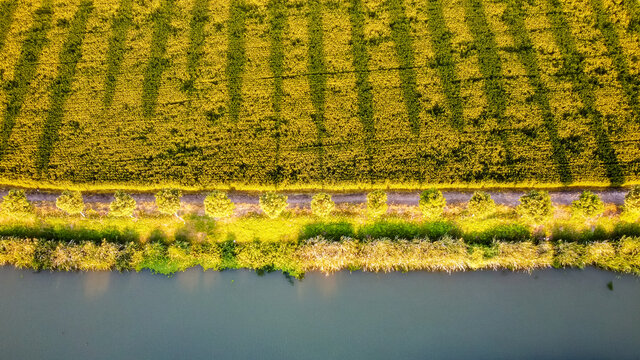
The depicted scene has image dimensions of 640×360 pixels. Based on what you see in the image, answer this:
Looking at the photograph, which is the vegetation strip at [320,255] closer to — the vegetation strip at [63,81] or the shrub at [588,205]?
the shrub at [588,205]

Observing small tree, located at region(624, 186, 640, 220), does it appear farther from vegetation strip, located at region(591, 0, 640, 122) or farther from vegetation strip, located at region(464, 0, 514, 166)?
vegetation strip, located at region(464, 0, 514, 166)

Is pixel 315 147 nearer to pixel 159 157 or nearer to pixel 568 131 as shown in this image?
pixel 159 157

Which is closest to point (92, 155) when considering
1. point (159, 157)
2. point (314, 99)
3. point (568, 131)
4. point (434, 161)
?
point (159, 157)

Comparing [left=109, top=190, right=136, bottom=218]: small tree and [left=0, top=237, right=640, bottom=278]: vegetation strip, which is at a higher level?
[left=109, top=190, right=136, bottom=218]: small tree

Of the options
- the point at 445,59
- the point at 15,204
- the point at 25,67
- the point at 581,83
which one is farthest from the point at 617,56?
the point at 25,67

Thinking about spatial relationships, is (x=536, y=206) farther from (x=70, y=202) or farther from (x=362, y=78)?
(x=70, y=202)

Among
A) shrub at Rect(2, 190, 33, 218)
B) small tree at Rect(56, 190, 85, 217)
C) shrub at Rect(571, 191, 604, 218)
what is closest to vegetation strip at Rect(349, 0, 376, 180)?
shrub at Rect(571, 191, 604, 218)
